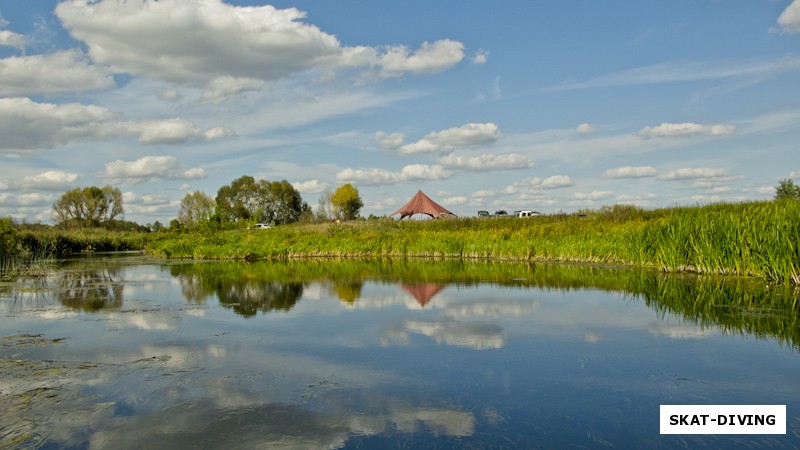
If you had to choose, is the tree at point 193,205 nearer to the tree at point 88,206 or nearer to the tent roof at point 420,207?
the tree at point 88,206

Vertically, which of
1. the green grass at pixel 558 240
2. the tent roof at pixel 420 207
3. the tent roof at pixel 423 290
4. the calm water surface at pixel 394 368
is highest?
the tent roof at pixel 420 207

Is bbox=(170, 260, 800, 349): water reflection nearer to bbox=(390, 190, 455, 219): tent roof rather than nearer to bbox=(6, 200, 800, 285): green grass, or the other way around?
bbox=(6, 200, 800, 285): green grass

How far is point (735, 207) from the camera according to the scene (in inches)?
785

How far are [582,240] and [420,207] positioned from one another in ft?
102

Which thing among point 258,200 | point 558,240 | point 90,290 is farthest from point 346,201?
point 90,290

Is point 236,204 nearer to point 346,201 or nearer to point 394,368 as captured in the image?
point 346,201

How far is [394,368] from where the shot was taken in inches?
271

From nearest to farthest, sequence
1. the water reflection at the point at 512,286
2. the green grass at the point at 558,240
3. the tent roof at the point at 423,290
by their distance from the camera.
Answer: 1. the water reflection at the point at 512,286
2. the tent roof at the point at 423,290
3. the green grass at the point at 558,240

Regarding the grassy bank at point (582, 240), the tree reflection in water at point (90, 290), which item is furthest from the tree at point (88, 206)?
the tree reflection in water at point (90, 290)

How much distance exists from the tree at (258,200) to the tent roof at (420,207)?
1839cm

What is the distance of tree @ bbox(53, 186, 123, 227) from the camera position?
5700 centimetres

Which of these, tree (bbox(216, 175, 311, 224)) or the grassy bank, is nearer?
the grassy bank

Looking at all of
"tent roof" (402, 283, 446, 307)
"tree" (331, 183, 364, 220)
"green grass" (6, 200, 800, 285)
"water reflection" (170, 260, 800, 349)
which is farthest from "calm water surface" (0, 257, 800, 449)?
"tree" (331, 183, 364, 220)

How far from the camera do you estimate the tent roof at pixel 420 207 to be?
2098 inches
